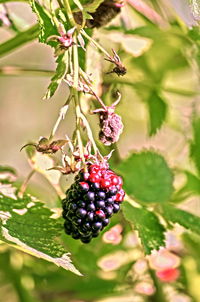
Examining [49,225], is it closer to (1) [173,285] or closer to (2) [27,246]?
(2) [27,246]

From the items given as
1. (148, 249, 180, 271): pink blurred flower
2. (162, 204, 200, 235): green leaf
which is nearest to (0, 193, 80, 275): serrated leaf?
(162, 204, 200, 235): green leaf

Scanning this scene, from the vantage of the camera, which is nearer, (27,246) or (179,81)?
(27,246)

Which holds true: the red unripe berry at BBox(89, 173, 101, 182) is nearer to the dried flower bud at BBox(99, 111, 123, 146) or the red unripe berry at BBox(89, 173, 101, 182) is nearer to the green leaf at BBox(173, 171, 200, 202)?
the dried flower bud at BBox(99, 111, 123, 146)

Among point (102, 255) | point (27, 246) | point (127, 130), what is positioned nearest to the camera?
point (27, 246)

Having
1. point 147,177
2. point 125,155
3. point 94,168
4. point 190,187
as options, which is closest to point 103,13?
point 94,168

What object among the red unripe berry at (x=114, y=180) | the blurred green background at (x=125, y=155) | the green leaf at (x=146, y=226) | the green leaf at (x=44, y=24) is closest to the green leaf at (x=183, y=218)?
the green leaf at (x=146, y=226)

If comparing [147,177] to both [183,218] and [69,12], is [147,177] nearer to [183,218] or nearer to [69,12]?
[183,218]

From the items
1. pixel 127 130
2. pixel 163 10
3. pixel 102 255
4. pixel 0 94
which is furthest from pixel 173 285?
pixel 0 94
